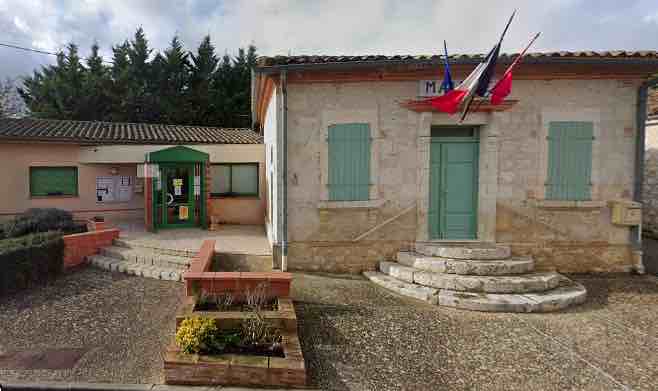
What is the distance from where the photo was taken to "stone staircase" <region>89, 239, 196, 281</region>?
657 cm

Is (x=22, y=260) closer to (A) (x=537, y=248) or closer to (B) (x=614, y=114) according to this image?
(A) (x=537, y=248)

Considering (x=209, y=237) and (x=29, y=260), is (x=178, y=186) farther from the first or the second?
(x=29, y=260)

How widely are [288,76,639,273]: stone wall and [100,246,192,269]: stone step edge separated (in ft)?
7.76

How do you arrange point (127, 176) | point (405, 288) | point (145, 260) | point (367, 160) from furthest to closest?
point (127, 176), point (145, 260), point (367, 160), point (405, 288)

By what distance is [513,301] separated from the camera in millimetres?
5125

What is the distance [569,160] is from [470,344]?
4558 mm

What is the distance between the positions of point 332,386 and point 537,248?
17.3 feet

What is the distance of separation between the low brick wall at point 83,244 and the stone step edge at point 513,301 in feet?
25.1

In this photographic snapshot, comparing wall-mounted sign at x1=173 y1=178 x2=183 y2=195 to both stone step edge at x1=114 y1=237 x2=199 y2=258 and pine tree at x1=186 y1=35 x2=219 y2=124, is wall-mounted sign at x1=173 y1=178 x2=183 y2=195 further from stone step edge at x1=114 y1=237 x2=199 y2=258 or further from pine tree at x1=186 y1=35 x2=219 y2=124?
pine tree at x1=186 y1=35 x2=219 y2=124

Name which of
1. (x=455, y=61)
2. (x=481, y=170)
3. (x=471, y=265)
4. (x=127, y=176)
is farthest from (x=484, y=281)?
(x=127, y=176)

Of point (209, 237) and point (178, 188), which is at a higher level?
point (178, 188)

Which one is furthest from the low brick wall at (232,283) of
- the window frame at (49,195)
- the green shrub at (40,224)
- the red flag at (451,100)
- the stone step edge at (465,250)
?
the window frame at (49,195)

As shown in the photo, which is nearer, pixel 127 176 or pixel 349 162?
pixel 349 162

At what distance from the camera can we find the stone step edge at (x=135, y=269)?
6.45 m
